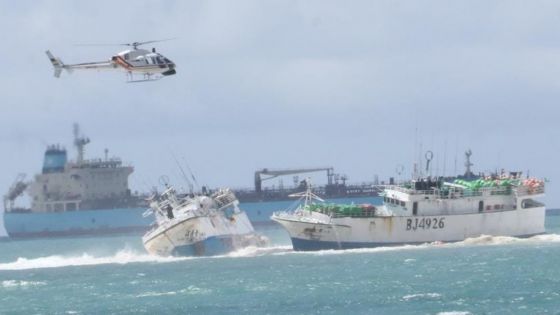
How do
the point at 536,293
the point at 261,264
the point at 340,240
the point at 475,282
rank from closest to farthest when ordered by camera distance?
1. the point at 536,293
2. the point at 475,282
3. the point at 261,264
4. the point at 340,240

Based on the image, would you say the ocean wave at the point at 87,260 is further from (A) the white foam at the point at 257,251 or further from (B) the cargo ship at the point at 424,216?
(B) the cargo ship at the point at 424,216

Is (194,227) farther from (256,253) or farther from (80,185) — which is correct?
(80,185)

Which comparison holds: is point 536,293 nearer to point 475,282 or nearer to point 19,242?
point 475,282

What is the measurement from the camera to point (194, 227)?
10119 cm

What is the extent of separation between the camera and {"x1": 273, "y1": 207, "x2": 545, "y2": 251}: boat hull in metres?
99.6

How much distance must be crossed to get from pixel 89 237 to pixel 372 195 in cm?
2969

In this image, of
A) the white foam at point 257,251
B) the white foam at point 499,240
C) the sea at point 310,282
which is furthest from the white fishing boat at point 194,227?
the white foam at point 499,240

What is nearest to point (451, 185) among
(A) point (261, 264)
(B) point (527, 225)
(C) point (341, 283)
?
(B) point (527, 225)

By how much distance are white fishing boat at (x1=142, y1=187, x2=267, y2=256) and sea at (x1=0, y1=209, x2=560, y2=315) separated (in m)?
0.98

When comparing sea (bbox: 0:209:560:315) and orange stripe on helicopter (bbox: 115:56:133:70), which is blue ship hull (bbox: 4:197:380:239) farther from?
orange stripe on helicopter (bbox: 115:56:133:70)

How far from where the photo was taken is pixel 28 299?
78.6m

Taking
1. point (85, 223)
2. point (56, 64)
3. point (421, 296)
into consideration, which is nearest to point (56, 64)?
point (56, 64)

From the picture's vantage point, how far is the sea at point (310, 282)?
225 feet

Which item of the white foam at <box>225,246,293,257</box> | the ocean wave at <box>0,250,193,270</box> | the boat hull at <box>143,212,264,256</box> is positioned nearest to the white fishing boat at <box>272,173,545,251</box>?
the white foam at <box>225,246,293,257</box>
